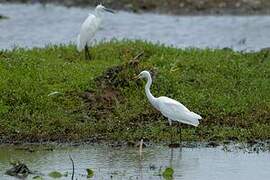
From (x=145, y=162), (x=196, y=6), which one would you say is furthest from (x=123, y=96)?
(x=196, y=6)

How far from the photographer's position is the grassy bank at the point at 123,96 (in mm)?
13602

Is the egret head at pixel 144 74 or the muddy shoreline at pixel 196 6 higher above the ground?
the muddy shoreline at pixel 196 6

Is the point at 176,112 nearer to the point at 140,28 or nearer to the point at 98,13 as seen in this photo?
the point at 98,13

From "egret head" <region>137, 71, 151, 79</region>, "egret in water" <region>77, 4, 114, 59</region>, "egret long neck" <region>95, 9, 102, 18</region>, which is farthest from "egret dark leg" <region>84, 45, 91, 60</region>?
"egret head" <region>137, 71, 151, 79</region>

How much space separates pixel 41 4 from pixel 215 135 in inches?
731

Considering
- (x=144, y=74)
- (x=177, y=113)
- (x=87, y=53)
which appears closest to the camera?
(x=177, y=113)

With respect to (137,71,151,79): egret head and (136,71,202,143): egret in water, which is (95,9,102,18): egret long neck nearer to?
(137,71,151,79): egret head

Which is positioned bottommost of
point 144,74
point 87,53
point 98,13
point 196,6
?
point 144,74

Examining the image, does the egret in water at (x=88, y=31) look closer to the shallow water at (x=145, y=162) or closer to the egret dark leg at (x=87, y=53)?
the egret dark leg at (x=87, y=53)

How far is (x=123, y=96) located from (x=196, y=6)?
50.4ft

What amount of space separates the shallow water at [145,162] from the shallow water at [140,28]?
32.8ft

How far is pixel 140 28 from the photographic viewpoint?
26.8m

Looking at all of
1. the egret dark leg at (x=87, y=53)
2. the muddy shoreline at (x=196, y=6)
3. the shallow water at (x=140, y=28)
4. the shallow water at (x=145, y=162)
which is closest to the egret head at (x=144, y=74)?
the shallow water at (x=145, y=162)

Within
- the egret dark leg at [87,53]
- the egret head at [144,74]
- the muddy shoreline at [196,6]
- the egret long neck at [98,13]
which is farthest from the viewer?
the muddy shoreline at [196,6]
